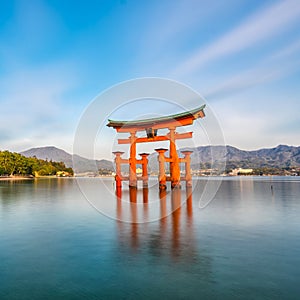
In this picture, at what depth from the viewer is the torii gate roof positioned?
25.4 m

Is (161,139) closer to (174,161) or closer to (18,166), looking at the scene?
(174,161)

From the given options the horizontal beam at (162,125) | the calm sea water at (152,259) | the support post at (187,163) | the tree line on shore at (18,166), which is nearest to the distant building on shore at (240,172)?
the tree line on shore at (18,166)

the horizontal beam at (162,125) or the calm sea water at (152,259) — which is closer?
the calm sea water at (152,259)

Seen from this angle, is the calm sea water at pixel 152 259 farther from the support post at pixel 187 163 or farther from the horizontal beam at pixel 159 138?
the support post at pixel 187 163

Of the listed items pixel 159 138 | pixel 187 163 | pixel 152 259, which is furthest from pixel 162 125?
pixel 152 259

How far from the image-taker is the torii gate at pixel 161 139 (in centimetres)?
2609

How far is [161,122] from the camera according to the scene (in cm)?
2758

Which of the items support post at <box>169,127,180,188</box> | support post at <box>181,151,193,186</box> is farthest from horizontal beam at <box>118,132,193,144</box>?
support post at <box>181,151,193,186</box>

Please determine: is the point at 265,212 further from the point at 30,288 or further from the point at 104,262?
the point at 30,288

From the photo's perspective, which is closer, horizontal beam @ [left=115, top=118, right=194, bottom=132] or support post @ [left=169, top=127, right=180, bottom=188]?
horizontal beam @ [left=115, top=118, right=194, bottom=132]

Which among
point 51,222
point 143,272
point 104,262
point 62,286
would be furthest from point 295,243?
point 51,222

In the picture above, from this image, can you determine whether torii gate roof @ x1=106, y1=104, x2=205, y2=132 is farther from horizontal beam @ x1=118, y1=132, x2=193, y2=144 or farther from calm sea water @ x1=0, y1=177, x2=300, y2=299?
calm sea water @ x1=0, y1=177, x2=300, y2=299

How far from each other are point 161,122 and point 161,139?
212cm

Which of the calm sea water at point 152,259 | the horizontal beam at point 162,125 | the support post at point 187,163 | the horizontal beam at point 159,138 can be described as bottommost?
the calm sea water at point 152,259
